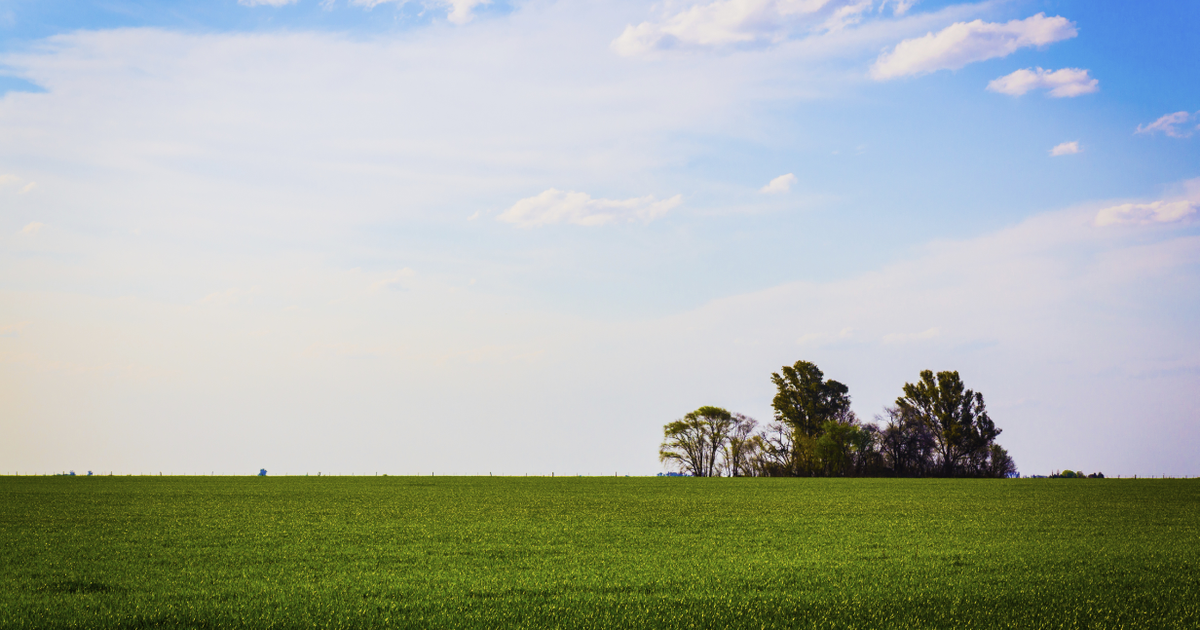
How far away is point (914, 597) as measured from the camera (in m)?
12.8

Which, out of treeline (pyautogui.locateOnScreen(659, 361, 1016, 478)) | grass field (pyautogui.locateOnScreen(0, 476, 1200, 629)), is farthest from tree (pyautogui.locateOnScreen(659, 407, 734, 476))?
grass field (pyautogui.locateOnScreen(0, 476, 1200, 629))

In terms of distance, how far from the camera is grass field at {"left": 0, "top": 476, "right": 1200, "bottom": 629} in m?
11.2

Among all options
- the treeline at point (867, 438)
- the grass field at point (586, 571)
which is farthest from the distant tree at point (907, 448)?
the grass field at point (586, 571)

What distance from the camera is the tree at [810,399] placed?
93750 mm

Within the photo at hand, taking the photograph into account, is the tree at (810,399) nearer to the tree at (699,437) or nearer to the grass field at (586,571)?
the tree at (699,437)

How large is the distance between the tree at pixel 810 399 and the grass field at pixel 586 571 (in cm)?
6573

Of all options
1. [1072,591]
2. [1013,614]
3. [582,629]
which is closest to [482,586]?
[582,629]

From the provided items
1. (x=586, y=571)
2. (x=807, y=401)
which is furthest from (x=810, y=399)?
(x=586, y=571)

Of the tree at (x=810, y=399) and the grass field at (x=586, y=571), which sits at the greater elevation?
the tree at (x=810, y=399)

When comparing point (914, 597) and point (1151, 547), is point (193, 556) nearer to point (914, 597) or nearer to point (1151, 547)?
point (914, 597)

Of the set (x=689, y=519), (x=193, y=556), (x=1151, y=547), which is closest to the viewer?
(x=193, y=556)

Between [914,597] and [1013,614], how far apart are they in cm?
150

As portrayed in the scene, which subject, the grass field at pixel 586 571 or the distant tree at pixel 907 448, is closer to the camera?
the grass field at pixel 586 571

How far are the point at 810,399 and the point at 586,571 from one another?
83072 millimetres
